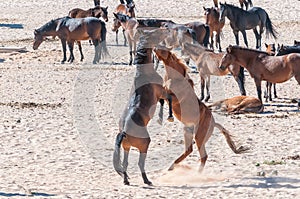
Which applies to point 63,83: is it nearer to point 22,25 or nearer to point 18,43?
point 18,43

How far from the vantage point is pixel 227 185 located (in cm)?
950

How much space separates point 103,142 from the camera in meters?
12.3

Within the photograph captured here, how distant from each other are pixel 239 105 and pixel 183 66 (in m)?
5.20

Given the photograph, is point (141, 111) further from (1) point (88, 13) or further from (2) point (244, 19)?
(1) point (88, 13)

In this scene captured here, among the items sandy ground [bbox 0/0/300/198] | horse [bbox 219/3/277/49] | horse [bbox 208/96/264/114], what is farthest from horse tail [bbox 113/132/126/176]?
horse [bbox 219/3/277/49]

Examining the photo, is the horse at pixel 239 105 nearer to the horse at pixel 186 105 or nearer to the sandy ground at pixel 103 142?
the sandy ground at pixel 103 142

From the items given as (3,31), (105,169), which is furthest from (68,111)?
(3,31)

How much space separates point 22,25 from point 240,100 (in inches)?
676

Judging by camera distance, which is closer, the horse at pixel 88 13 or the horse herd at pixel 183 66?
the horse herd at pixel 183 66

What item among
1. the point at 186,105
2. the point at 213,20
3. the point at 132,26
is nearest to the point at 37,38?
the point at 132,26

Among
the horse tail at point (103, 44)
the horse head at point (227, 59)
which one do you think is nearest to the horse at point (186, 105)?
the horse head at point (227, 59)

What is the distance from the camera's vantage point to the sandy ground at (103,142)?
940 cm

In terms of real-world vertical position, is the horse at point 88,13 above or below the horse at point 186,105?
below

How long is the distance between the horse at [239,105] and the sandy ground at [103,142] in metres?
0.24
